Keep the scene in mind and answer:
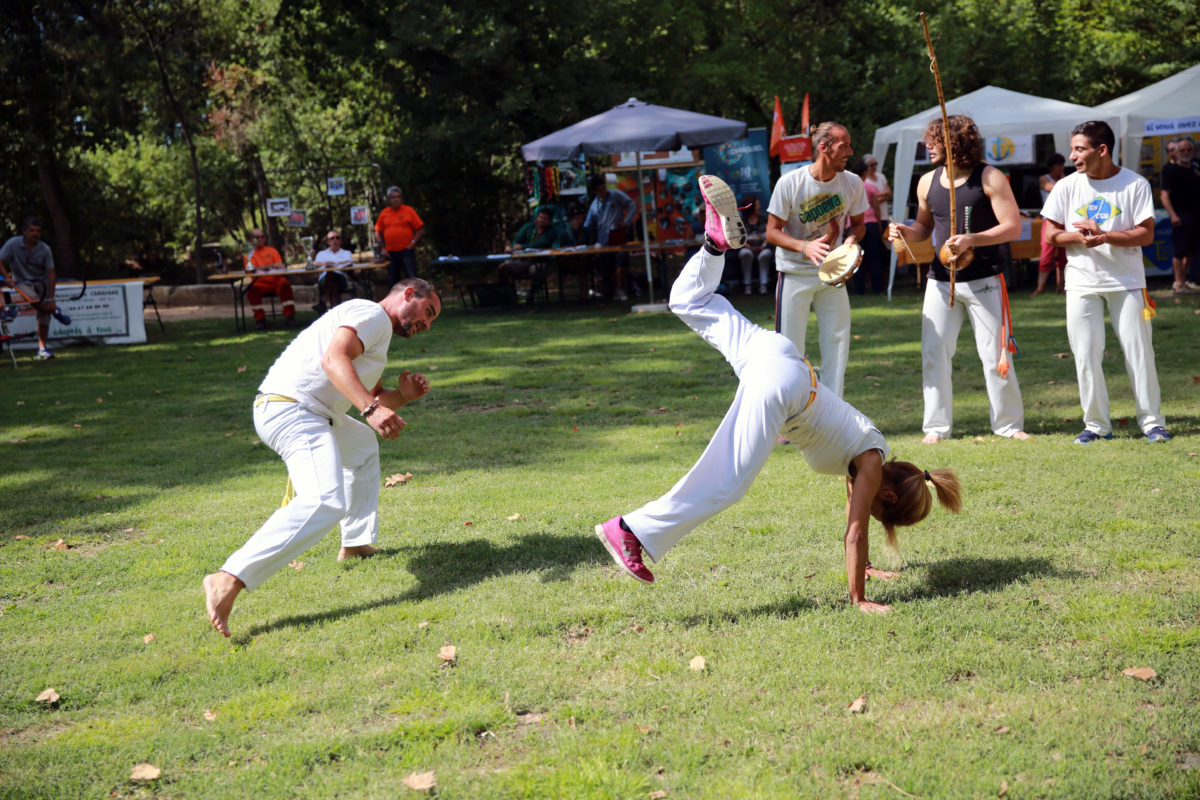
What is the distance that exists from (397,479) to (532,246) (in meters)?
11.4

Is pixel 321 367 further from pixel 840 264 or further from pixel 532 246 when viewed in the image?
pixel 532 246

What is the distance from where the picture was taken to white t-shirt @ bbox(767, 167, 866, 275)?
7.23m

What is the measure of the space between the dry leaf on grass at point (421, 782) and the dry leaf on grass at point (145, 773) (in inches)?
32.2

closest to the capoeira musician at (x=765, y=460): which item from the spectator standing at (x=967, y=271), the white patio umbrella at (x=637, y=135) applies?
the spectator standing at (x=967, y=271)

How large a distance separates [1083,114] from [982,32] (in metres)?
9.01

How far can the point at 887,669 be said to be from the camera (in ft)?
12.7

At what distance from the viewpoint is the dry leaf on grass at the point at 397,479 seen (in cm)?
717

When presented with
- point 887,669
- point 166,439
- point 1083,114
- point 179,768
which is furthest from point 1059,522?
point 1083,114

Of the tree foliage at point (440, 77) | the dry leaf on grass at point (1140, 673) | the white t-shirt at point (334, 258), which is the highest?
the tree foliage at point (440, 77)

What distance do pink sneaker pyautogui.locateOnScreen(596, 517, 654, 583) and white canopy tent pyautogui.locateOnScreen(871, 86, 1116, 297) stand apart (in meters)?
12.4

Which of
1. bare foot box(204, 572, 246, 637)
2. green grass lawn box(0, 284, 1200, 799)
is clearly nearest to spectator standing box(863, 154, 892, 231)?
green grass lawn box(0, 284, 1200, 799)

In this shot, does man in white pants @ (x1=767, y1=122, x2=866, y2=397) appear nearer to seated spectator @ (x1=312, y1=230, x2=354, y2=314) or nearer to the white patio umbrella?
the white patio umbrella

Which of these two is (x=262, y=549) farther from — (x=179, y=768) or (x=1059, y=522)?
(x=1059, y=522)

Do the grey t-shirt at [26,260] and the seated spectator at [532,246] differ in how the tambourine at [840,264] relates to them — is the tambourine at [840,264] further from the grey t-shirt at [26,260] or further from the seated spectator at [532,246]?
the grey t-shirt at [26,260]
